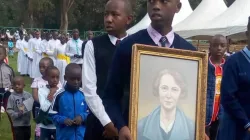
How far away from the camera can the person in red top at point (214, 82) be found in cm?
621

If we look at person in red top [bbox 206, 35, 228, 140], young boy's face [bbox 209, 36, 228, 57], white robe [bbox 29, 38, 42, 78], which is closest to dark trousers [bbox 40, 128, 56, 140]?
person in red top [bbox 206, 35, 228, 140]

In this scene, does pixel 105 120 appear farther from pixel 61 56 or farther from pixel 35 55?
pixel 35 55

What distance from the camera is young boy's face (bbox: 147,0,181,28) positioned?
3.05 metres

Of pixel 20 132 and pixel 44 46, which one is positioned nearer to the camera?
pixel 20 132

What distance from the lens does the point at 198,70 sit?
3.10 metres

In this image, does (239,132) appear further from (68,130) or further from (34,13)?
(34,13)

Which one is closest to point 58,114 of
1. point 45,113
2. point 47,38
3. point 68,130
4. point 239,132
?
point 68,130

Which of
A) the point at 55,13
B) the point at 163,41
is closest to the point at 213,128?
the point at 163,41

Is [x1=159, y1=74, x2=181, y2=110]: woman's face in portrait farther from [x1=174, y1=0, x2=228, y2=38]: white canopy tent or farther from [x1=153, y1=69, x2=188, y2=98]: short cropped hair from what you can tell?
[x1=174, y1=0, x2=228, y2=38]: white canopy tent

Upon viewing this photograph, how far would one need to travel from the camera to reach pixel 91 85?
156 inches

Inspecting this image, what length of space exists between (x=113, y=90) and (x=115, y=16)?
922mm

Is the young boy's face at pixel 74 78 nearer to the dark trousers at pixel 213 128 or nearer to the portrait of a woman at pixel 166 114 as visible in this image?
the dark trousers at pixel 213 128

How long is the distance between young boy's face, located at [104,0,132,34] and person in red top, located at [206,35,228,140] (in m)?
2.45

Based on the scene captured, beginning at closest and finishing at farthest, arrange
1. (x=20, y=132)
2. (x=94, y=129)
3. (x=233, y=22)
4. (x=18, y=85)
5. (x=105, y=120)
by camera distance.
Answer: (x=105, y=120) < (x=94, y=129) < (x=20, y=132) < (x=18, y=85) < (x=233, y=22)
